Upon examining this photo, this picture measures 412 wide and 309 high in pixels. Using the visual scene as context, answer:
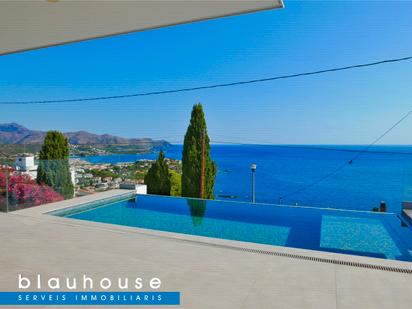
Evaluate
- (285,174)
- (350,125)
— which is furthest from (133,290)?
(285,174)

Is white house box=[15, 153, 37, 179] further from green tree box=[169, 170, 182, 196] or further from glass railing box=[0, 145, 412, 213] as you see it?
green tree box=[169, 170, 182, 196]

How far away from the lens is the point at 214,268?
2.87 m

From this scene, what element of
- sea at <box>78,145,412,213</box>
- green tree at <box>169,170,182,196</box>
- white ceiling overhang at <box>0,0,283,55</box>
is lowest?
sea at <box>78,145,412,213</box>

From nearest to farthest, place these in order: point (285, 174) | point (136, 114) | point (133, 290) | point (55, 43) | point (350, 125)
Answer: point (133, 290)
point (55, 43)
point (136, 114)
point (350, 125)
point (285, 174)

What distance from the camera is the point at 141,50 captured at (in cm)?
1490

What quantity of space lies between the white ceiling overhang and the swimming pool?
3.03 m

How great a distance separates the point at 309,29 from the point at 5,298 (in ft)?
38.6

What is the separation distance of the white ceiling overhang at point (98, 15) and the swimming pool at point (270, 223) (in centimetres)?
303

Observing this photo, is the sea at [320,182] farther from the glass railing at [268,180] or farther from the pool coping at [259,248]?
the pool coping at [259,248]

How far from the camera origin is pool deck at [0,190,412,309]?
234 centimetres

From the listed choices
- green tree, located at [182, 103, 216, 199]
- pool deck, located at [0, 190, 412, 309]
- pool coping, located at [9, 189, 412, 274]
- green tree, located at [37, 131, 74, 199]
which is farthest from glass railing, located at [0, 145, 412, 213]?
pool deck, located at [0, 190, 412, 309]

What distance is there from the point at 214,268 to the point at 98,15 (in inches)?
87.7

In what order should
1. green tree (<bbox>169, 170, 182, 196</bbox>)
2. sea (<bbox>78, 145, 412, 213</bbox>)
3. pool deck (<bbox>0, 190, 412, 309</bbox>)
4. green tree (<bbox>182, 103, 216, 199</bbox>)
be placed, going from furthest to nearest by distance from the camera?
1. sea (<bbox>78, 145, 412, 213</bbox>)
2. green tree (<bbox>169, 170, 182, 196</bbox>)
3. green tree (<bbox>182, 103, 216, 199</bbox>)
4. pool deck (<bbox>0, 190, 412, 309</bbox>)

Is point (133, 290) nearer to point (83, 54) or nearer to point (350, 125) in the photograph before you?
point (83, 54)
